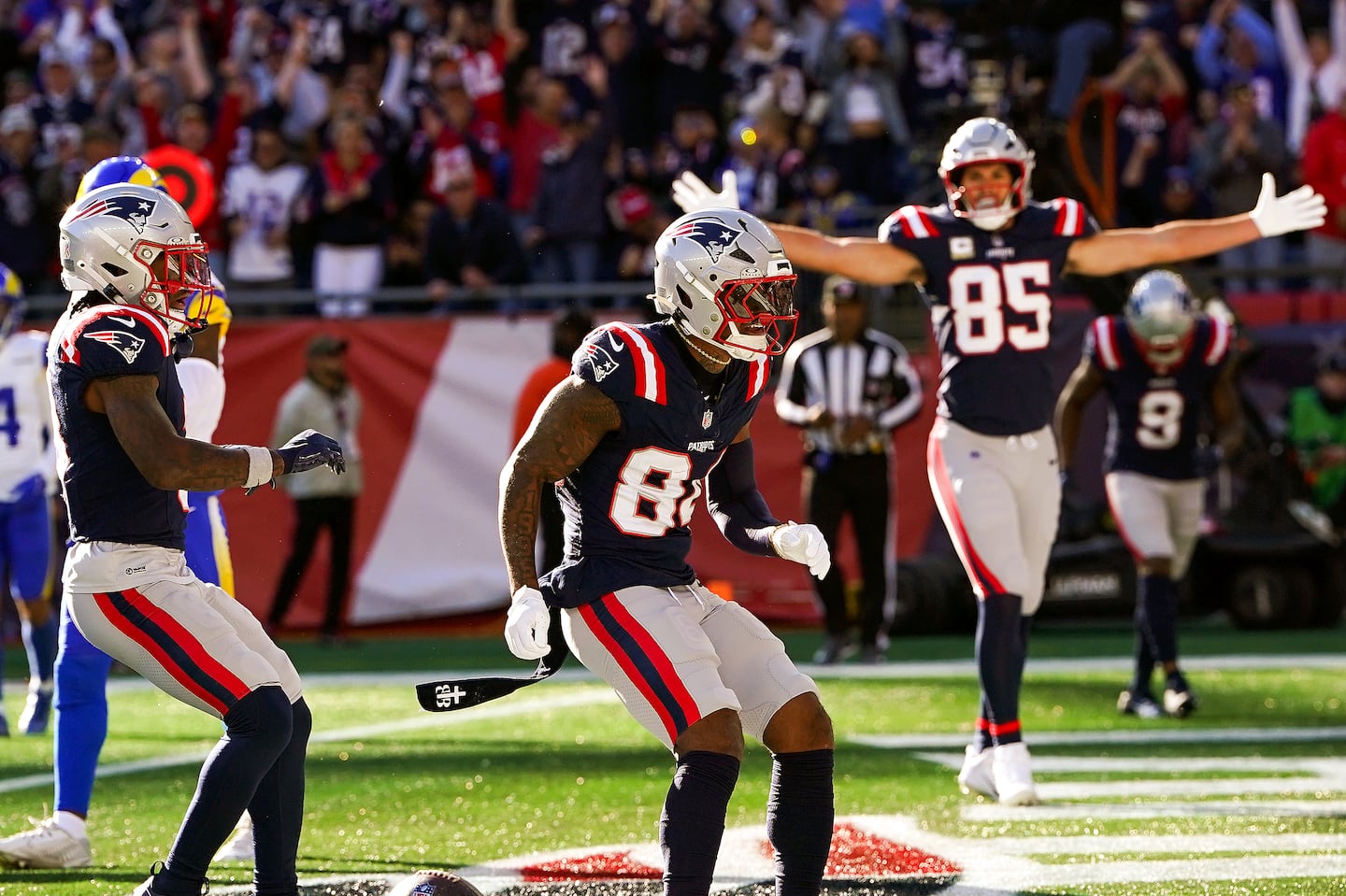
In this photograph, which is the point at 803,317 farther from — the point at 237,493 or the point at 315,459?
the point at 315,459

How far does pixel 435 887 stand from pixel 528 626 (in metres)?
0.56

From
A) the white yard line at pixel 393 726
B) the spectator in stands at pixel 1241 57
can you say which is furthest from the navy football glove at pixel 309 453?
the spectator in stands at pixel 1241 57

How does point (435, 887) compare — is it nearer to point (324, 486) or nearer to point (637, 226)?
point (324, 486)

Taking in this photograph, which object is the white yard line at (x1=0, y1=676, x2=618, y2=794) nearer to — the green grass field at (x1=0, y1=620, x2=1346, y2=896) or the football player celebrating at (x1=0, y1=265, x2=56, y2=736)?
the green grass field at (x1=0, y1=620, x2=1346, y2=896)

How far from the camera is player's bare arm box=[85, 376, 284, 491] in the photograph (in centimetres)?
401

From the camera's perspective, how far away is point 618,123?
517 inches

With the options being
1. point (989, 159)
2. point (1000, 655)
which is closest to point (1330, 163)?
point (989, 159)

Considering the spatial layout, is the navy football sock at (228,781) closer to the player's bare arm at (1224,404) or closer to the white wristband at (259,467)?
the white wristband at (259,467)

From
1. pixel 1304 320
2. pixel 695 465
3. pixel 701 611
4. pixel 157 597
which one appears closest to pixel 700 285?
pixel 695 465

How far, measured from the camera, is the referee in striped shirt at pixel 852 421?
9945 millimetres

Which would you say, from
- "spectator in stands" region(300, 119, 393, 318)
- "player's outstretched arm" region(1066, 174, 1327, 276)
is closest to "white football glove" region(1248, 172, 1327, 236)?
"player's outstretched arm" region(1066, 174, 1327, 276)

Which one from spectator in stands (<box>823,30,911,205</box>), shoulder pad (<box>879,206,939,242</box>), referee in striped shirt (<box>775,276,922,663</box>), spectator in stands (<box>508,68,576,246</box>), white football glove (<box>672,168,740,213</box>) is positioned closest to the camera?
white football glove (<box>672,168,740,213</box>)

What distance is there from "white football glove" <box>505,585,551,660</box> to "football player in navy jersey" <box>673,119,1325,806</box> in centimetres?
242

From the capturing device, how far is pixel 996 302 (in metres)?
6.17
